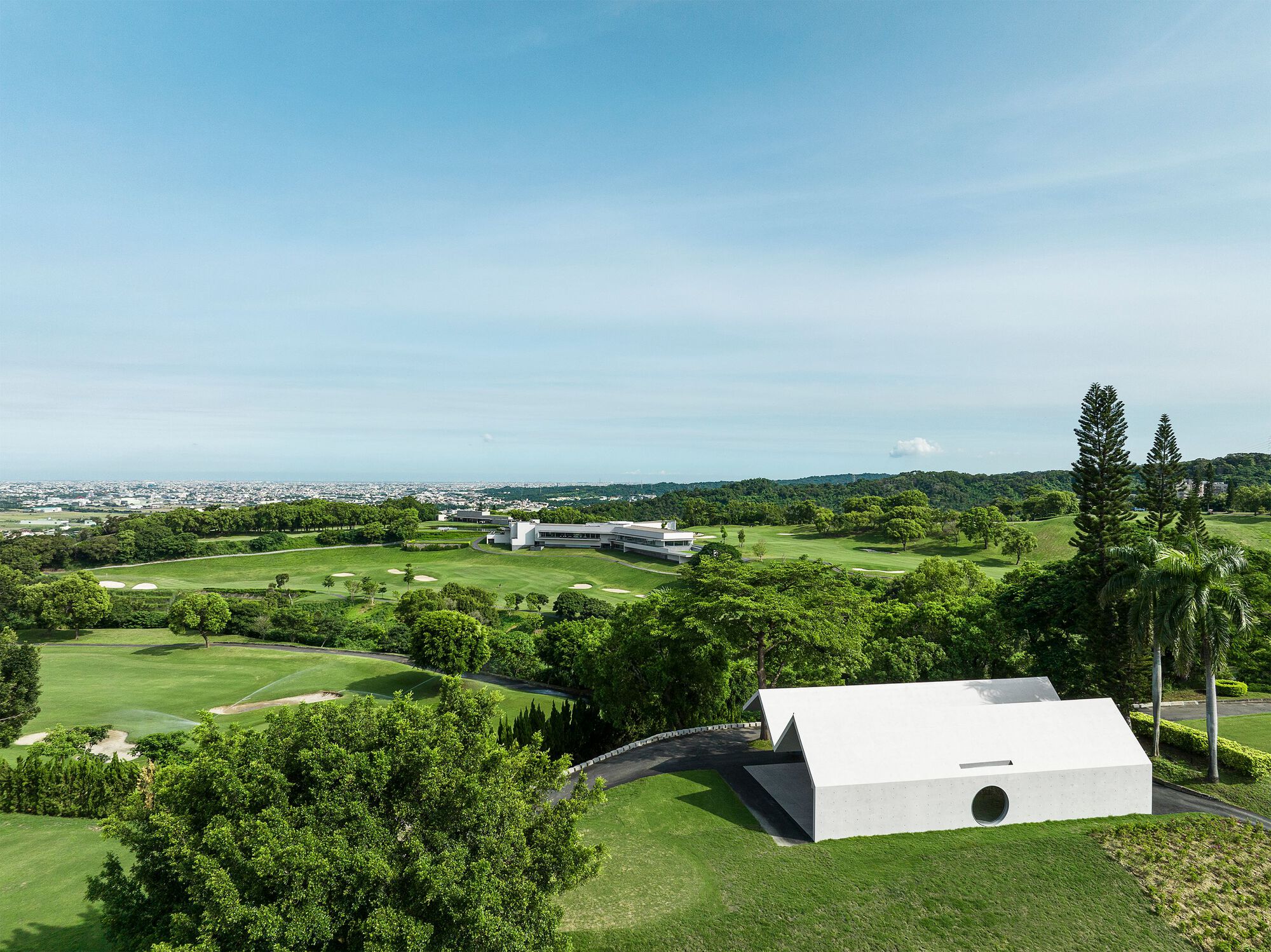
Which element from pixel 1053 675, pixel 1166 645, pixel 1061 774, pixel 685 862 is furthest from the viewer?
pixel 1053 675

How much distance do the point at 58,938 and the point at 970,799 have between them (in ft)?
74.4

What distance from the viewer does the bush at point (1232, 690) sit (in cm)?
3106

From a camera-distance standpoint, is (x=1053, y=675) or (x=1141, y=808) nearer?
(x=1141, y=808)

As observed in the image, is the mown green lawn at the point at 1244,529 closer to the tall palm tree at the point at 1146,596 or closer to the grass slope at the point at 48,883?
the tall palm tree at the point at 1146,596

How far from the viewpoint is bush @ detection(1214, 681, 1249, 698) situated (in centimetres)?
3106

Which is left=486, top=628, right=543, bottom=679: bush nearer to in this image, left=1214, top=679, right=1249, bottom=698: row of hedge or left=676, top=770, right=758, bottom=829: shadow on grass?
left=676, top=770, right=758, bottom=829: shadow on grass

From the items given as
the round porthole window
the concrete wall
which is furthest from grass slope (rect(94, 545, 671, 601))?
the concrete wall

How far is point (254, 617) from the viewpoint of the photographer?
171 ft

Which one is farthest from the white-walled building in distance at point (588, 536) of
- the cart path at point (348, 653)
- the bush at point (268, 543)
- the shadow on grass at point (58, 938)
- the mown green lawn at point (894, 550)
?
the shadow on grass at point (58, 938)

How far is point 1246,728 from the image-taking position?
26.5 metres

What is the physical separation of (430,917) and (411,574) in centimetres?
6827

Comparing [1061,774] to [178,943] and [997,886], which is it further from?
[178,943]

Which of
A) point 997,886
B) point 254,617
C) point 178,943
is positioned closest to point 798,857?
point 997,886

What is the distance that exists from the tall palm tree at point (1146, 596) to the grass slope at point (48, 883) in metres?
31.3
